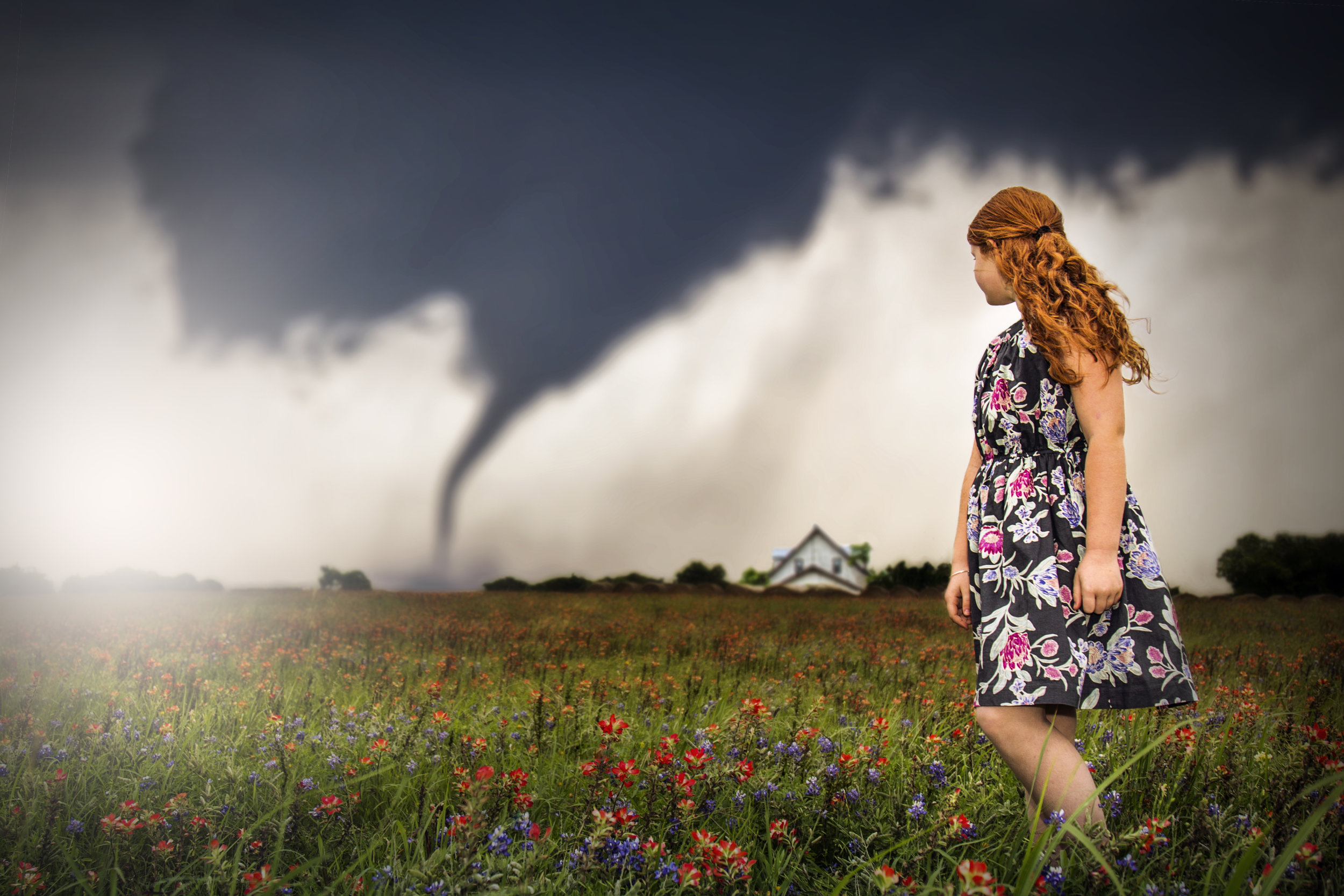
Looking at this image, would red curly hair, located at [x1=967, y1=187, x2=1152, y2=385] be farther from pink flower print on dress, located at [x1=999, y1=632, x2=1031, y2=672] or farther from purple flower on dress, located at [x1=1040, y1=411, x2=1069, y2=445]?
pink flower print on dress, located at [x1=999, y1=632, x2=1031, y2=672]

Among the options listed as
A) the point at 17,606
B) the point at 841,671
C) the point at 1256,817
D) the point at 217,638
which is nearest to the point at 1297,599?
the point at 841,671

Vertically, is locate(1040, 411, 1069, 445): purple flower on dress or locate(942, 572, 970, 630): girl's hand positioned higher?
locate(1040, 411, 1069, 445): purple flower on dress

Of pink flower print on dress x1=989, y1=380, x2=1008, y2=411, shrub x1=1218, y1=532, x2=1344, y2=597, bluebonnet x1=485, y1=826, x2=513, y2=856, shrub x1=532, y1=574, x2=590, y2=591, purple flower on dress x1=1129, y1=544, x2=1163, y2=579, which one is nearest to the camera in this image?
bluebonnet x1=485, y1=826, x2=513, y2=856

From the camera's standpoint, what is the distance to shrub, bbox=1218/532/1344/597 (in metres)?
19.3

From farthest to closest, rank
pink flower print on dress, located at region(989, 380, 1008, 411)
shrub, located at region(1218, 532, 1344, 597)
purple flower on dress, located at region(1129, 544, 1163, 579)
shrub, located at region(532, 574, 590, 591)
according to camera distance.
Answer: shrub, located at region(1218, 532, 1344, 597), shrub, located at region(532, 574, 590, 591), pink flower print on dress, located at region(989, 380, 1008, 411), purple flower on dress, located at region(1129, 544, 1163, 579)

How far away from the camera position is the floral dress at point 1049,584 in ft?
6.90

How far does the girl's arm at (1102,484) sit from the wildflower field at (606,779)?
47cm

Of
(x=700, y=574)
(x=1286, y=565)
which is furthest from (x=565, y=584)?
(x=1286, y=565)

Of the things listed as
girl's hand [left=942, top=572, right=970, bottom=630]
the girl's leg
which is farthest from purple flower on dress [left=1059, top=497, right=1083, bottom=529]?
the girl's leg

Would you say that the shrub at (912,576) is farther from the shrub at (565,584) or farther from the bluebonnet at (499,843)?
the bluebonnet at (499,843)

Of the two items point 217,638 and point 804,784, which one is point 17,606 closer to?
point 217,638

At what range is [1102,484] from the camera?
208 cm

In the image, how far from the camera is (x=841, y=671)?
5.54 meters

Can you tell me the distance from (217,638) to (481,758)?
4.80 m
